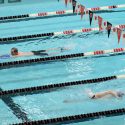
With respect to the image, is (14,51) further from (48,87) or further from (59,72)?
(48,87)

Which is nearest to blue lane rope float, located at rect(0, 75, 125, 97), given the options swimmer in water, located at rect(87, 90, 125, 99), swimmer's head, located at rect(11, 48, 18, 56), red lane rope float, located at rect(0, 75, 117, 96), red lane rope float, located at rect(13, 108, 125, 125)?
red lane rope float, located at rect(0, 75, 117, 96)

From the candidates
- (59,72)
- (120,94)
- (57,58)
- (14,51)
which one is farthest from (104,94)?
(14,51)

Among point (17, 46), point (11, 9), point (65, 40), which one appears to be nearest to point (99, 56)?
point (65, 40)

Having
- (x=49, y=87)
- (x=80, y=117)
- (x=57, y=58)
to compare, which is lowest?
(x=80, y=117)

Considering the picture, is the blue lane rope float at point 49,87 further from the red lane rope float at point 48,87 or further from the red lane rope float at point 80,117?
the red lane rope float at point 80,117

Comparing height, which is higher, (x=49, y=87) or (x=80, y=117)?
(x=49, y=87)

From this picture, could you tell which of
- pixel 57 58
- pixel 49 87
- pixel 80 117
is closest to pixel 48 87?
pixel 49 87

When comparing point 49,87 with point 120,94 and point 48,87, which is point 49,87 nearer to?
point 48,87

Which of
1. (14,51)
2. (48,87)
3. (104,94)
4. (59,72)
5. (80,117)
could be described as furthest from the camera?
(14,51)

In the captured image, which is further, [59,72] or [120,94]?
[59,72]

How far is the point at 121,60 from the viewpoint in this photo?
677 cm

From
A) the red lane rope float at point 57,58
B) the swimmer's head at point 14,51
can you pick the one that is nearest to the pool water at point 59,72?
the red lane rope float at point 57,58

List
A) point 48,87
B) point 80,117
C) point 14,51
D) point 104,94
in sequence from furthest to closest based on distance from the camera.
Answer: point 14,51 < point 48,87 < point 104,94 < point 80,117

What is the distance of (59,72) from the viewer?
630 cm
